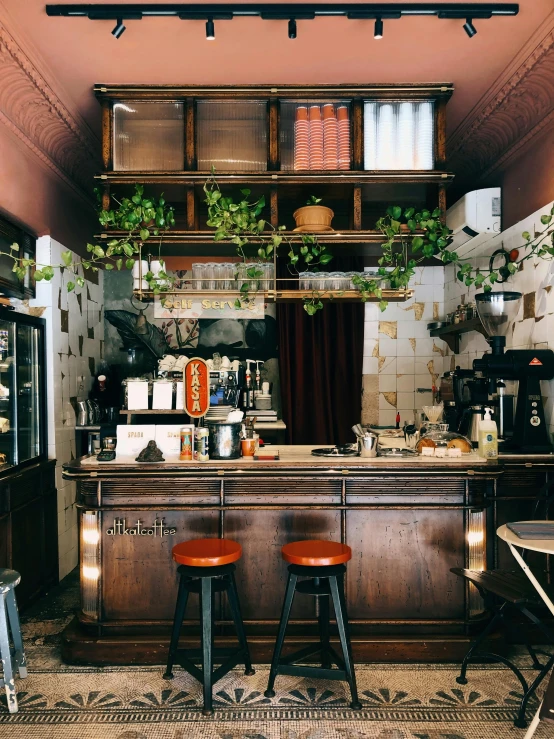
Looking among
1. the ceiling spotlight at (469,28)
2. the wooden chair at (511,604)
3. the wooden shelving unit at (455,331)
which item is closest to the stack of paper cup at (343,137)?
the ceiling spotlight at (469,28)

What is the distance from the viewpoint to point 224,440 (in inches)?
135

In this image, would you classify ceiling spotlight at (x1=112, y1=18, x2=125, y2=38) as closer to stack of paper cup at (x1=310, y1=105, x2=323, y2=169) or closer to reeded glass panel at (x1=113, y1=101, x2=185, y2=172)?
reeded glass panel at (x1=113, y1=101, x2=185, y2=172)

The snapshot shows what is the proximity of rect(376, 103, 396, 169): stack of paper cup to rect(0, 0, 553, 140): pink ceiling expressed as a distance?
0.19 m

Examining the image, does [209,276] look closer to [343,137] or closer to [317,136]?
[317,136]

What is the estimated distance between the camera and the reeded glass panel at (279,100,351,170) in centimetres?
389

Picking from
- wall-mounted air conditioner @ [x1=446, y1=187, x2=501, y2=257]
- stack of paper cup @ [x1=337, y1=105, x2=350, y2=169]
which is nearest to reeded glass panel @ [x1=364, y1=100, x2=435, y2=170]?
stack of paper cup @ [x1=337, y1=105, x2=350, y2=169]

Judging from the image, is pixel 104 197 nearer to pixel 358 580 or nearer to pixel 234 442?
pixel 234 442

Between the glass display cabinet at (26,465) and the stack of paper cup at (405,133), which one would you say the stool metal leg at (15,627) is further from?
the stack of paper cup at (405,133)

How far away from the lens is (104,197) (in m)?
3.87

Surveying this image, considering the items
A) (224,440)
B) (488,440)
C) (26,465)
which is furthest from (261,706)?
(26,465)

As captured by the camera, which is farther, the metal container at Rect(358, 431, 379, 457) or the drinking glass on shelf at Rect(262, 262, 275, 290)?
the drinking glass on shelf at Rect(262, 262, 275, 290)

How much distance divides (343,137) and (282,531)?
8.56ft

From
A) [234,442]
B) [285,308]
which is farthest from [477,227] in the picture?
[234,442]

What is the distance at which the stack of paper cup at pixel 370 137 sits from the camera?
3.91m
